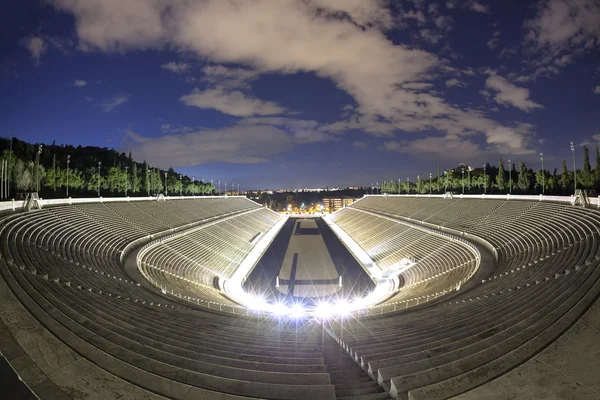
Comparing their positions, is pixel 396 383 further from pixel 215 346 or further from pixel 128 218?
pixel 128 218

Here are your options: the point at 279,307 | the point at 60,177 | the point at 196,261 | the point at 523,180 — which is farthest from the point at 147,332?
the point at 523,180

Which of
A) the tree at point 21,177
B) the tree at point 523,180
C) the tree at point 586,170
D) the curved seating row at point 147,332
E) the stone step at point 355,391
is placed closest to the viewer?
the curved seating row at point 147,332

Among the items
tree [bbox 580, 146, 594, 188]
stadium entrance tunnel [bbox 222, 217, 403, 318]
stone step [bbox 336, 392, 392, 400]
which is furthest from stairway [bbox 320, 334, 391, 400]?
tree [bbox 580, 146, 594, 188]

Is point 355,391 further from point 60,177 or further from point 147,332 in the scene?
point 60,177

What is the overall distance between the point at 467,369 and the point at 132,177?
79.5 m

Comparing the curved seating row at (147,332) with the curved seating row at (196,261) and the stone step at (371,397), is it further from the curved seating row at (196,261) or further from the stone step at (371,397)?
the curved seating row at (196,261)

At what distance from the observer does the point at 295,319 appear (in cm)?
1364

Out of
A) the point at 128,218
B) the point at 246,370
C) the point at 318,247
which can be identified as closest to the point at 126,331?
the point at 246,370

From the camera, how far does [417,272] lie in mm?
25000

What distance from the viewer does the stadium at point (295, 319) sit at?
233 inches

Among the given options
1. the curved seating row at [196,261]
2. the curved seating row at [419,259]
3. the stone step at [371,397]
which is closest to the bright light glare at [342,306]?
the curved seating row at [419,259]

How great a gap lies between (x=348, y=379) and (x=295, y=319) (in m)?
6.58

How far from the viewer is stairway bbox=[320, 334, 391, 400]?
6.23m

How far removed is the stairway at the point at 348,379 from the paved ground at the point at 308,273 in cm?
1371
